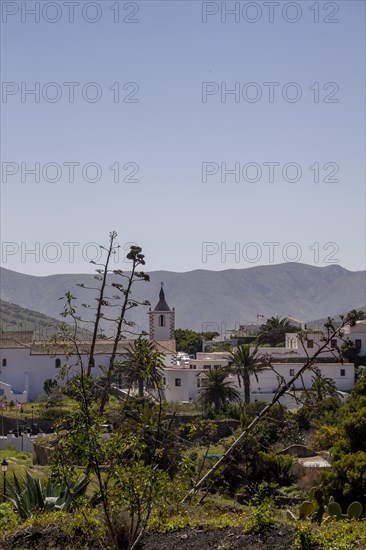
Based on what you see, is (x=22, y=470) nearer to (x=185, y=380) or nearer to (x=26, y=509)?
(x=26, y=509)

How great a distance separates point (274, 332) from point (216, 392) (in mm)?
25128

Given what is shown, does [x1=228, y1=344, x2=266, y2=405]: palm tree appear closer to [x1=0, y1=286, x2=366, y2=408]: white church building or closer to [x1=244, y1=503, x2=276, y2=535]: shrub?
[x1=0, y1=286, x2=366, y2=408]: white church building

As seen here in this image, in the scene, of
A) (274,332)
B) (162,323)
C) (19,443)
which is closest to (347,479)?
(19,443)

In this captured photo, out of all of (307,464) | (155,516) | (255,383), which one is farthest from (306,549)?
(255,383)

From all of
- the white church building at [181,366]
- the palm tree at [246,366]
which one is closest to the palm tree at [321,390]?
the white church building at [181,366]

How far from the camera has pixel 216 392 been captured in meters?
50.6

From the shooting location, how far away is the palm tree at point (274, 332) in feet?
244

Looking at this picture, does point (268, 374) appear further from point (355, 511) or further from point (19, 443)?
point (355, 511)

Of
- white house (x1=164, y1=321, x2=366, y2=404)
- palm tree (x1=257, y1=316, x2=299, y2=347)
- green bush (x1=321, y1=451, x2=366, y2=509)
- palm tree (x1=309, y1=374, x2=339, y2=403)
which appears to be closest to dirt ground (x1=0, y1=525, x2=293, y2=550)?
green bush (x1=321, y1=451, x2=366, y2=509)

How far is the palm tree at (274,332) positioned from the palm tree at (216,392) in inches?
902

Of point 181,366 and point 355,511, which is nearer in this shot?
point 355,511

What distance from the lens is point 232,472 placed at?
29609mm

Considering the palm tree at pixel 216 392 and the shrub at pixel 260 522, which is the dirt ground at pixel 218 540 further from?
the palm tree at pixel 216 392

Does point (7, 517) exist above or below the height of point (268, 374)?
below
